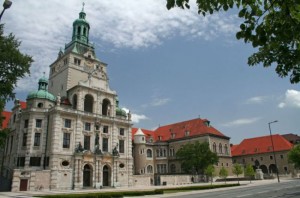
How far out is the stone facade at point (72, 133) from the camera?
153 feet

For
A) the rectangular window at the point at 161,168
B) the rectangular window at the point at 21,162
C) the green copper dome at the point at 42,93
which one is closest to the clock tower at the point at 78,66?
the green copper dome at the point at 42,93

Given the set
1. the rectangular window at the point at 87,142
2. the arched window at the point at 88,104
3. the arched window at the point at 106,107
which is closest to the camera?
the rectangular window at the point at 87,142

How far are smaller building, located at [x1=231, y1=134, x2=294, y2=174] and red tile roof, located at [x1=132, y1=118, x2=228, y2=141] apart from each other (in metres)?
19.3

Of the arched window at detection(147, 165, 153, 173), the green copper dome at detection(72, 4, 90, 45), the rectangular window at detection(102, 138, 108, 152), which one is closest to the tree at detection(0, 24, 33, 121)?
the rectangular window at detection(102, 138, 108, 152)

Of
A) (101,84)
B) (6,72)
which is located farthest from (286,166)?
(6,72)

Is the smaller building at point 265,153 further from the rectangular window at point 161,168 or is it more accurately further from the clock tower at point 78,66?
the clock tower at point 78,66

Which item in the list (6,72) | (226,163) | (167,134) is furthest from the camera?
(167,134)

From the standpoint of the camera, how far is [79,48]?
63188 mm

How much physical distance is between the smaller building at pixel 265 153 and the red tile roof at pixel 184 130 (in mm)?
19263

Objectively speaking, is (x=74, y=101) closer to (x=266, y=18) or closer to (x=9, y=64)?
(x=9, y=64)

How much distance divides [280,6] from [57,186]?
46.5m

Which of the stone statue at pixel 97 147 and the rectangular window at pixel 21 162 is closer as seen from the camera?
the rectangular window at pixel 21 162

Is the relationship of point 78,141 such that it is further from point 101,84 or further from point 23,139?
point 101,84

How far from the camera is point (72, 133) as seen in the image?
50969 millimetres
